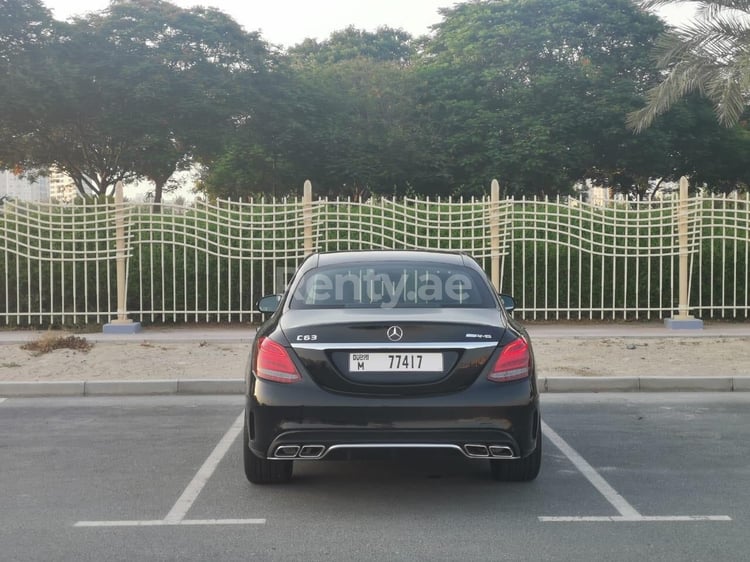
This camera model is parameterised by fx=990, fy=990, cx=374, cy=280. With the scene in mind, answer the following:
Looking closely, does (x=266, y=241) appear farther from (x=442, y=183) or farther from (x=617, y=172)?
(x=617, y=172)

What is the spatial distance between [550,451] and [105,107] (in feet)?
116

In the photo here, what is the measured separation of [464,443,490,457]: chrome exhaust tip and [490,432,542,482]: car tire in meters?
Result: 0.67

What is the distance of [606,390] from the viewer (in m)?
10.6

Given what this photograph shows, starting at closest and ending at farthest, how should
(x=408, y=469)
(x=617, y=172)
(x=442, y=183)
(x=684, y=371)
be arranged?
(x=408, y=469) < (x=684, y=371) < (x=442, y=183) < (x=617, y=172)

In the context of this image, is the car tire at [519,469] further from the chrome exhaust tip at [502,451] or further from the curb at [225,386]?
the curb at [225,386]

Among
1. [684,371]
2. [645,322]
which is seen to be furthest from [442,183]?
[684,371]

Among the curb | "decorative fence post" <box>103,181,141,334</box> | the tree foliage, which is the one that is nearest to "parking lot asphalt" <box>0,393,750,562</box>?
the curb

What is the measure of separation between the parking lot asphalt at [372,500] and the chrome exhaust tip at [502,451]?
1.00 ft

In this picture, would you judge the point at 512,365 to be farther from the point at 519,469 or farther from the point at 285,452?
the point at 285,452

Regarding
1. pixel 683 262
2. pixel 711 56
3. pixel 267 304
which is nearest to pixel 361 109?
pixel 711 56

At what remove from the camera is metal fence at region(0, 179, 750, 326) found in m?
15.9

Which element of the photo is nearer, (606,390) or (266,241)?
(606,390)

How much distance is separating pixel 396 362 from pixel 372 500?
2.94ft

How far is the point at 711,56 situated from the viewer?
62.8ft
